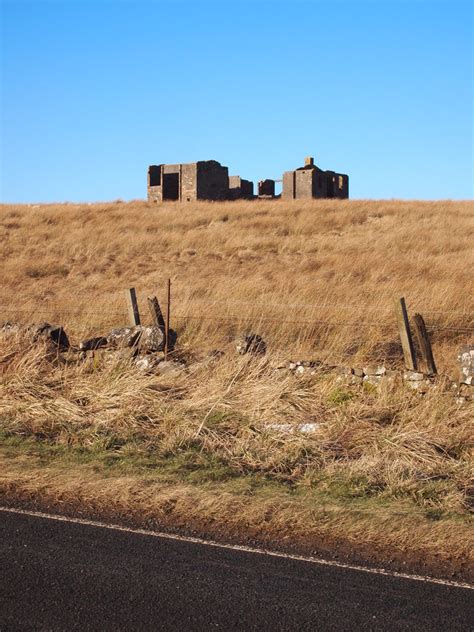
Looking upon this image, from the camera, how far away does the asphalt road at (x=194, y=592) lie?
4.22 metres

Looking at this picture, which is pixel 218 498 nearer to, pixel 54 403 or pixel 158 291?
pixel 54 403

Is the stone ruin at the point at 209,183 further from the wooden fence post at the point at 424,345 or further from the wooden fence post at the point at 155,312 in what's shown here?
the wooden fence post at the point at 424,345

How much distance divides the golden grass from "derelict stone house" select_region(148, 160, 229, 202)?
11.1 ft

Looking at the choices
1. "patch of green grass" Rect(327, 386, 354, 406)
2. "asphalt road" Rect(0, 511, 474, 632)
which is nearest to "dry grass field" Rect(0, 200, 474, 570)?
"patch of green grass" Rect(327, 386, 354, 406)

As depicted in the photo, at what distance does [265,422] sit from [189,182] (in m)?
32.4

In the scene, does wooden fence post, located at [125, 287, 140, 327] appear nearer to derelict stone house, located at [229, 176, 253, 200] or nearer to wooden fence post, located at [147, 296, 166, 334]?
wooden fence post, located at [147, 296, 166, 334]

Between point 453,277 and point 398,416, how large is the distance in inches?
338

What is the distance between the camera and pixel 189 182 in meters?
39.7

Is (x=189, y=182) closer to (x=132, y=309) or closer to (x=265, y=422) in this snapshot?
(x=132, y=309)

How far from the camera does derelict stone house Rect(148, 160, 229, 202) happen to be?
39.5 meters

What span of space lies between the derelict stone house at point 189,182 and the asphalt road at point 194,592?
34906mm

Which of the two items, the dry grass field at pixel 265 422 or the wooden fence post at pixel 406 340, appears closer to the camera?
the dry grass field at pixel 265 422

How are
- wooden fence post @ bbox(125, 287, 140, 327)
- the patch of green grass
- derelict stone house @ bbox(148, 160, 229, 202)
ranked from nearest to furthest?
the patch of green grass → wooden fence post @ bbox(125, 287, 140, 327) → derelict stone house @ bbox(148, 160, 229, 202)

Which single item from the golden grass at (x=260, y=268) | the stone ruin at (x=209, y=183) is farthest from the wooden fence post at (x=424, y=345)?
the stone ruin at (x=209, y=183)
